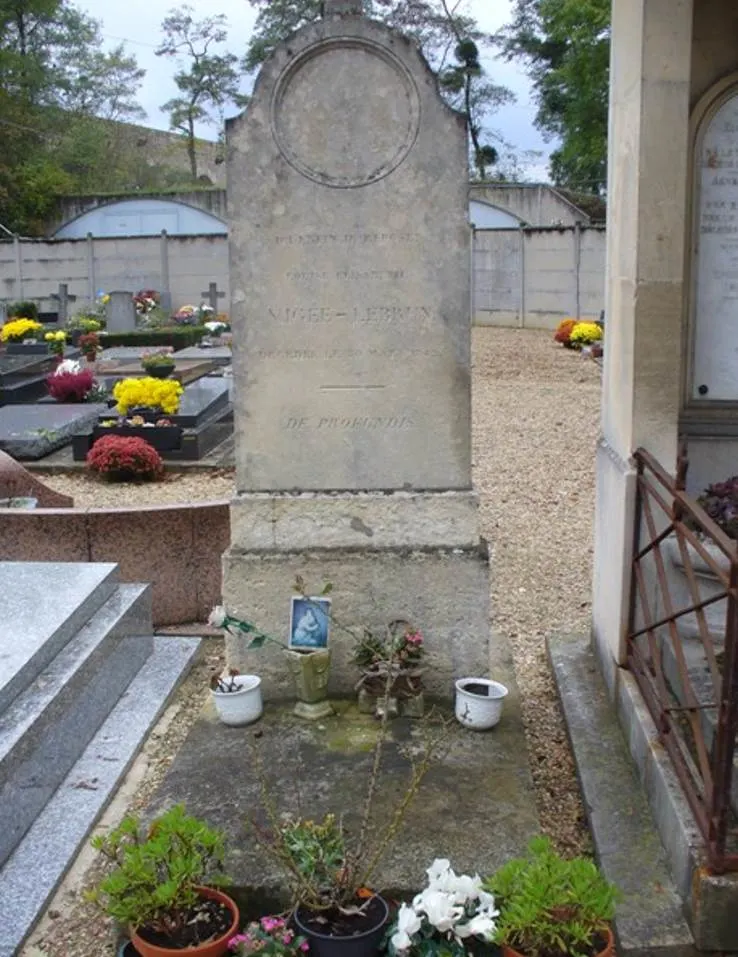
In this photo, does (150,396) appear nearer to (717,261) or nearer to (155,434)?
(155,434)

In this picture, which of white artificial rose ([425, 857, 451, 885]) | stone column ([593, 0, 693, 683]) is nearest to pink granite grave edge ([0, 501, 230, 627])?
stone column ([593, 0, 693, 683])

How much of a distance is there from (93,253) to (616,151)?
29382 millimetres

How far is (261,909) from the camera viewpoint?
10.8 feet

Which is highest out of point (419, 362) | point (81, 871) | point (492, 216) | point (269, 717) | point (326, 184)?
point (492, 216)

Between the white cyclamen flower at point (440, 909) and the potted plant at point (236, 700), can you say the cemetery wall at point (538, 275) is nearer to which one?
the potted plant at point (236, 700)

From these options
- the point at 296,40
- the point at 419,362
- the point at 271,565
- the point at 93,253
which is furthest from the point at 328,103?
the point at 93,253

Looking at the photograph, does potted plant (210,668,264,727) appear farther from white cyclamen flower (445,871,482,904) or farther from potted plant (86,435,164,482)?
potted plant (86,435,164,482)

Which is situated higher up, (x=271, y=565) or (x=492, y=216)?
(x=492, y=216)

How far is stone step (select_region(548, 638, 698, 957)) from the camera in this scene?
311 centimetres

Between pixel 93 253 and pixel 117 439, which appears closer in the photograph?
pixel 117 439

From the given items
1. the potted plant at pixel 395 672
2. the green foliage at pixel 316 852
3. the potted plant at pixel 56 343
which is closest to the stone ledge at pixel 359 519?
the potted plant at pixel 395 672

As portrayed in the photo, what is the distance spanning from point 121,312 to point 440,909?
2271 centimetres

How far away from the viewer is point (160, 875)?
2990 millimetres

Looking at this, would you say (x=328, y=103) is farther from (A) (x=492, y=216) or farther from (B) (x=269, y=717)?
(A) (x=492, y=216)
